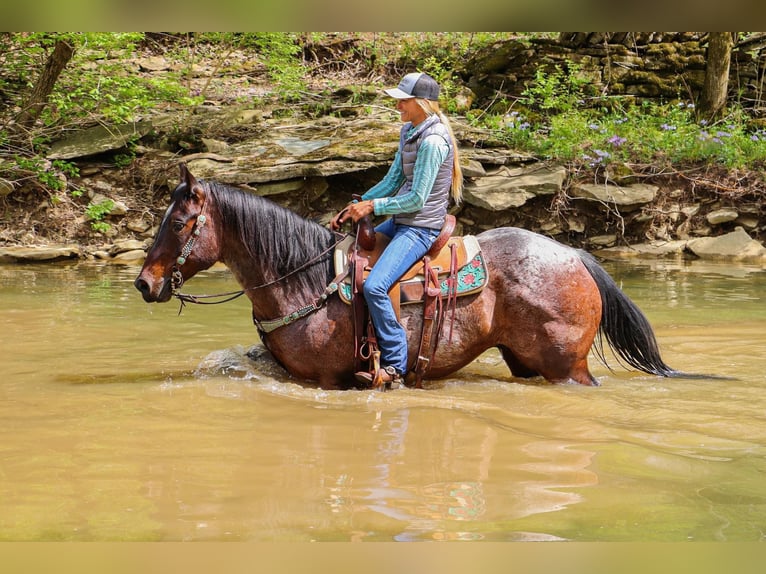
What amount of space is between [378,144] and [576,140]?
3.63 metres

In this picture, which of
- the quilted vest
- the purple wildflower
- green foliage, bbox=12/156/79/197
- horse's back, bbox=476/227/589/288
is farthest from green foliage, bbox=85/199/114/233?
horse's back, bbox=476/227/589/288

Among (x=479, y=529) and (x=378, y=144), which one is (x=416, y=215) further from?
(x=378, y=144)

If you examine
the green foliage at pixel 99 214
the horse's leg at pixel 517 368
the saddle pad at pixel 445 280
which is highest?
the green foliage at pixel 99 214

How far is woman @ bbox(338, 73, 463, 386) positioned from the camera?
512cm

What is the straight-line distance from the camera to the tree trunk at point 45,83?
12969mm

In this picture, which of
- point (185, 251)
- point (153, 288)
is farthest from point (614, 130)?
point (153, 288)

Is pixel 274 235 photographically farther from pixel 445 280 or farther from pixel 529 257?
pixel 529 257

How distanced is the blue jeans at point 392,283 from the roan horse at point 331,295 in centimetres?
18

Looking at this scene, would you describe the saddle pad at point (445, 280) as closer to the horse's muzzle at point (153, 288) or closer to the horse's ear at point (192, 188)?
the horse's ear at point (192, 188)

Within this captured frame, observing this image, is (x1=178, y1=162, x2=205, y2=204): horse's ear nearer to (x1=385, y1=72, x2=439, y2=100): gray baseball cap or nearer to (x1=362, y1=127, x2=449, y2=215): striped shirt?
(x1=362, y1=127, x2=449, y2=215): striped shirt

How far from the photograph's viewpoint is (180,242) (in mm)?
5195

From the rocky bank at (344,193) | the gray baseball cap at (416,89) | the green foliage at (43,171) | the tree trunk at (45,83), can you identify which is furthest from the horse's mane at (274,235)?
the tree trunk at (45,83)

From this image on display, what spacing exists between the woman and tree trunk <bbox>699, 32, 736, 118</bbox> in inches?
466

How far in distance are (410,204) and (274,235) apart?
0.96 metres
